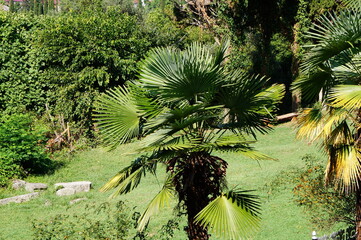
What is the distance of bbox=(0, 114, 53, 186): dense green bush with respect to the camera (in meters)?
15.0

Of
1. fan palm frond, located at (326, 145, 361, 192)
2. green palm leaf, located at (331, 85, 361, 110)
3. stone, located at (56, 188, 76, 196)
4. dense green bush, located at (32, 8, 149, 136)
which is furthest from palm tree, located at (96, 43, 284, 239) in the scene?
dense green bush, located at (32, 8, 149, 136)

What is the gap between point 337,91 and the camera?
696 centimetres

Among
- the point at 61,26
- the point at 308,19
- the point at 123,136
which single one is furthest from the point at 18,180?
the point at 308,19

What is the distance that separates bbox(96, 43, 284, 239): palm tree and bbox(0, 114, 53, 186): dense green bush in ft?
30.2

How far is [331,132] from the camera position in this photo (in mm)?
7387

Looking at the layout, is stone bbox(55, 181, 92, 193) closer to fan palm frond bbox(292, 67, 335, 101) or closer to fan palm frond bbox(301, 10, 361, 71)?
fan palm frond bbox(292, 67, 335, 101)

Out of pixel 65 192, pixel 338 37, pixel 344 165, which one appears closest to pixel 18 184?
pixel 65 192

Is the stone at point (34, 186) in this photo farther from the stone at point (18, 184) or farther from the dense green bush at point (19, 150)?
the dense green bush at point (19, 150)

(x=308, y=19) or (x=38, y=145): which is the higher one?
(x=308, y=19)

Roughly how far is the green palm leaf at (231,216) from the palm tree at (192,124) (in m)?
0.01

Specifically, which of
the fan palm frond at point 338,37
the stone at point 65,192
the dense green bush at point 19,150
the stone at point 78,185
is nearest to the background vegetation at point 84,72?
the dense green bush at point 19,150

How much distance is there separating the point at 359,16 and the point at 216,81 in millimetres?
2196

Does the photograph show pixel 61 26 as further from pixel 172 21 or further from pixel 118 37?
pixel 172 21

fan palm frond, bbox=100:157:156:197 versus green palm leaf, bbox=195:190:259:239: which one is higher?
fan palm frond, bbox=100:157:156:197
